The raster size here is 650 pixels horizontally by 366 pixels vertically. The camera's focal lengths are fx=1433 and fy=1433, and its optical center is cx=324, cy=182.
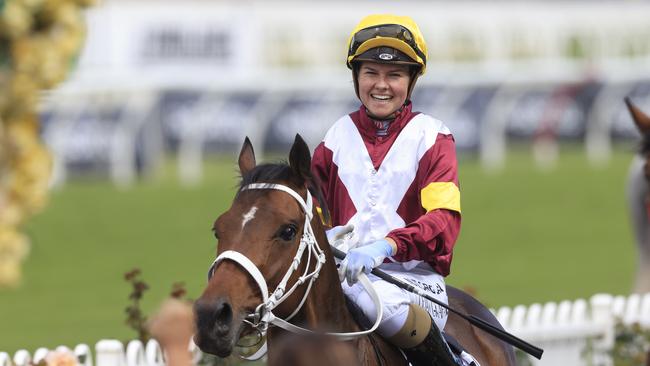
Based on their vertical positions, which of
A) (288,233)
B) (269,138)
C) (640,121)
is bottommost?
(288,233)

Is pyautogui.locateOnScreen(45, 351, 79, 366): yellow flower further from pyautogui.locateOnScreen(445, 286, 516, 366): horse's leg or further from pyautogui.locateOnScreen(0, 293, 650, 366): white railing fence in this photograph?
pyautogui.locateOnScreen(0, 293, 650, 366): white railing fence

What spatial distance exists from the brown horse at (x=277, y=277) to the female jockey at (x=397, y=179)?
0.18 m

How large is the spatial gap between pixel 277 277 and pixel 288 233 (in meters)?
0.13

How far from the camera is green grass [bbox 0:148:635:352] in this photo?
11.0 m

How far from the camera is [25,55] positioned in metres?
5.77

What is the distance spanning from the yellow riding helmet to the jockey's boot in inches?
30.6

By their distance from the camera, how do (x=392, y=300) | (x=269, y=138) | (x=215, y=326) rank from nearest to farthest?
(x=215, y=326) < (x=392, y=300) < (x=269, y=138)

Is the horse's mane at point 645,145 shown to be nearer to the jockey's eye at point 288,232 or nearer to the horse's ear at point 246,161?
the horse's ear at point 246,161

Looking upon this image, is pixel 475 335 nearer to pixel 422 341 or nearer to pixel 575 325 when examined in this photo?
pixel 422 341

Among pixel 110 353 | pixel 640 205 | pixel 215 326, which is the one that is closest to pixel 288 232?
pixel 215 326

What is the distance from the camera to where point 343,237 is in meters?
4.24

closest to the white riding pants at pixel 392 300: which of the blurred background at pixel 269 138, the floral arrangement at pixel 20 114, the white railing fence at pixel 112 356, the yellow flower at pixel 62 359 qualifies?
the yellow flower at pixel 62 359

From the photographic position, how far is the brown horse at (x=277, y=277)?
3.55 metres

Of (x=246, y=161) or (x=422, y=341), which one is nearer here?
(x=246, y=161)
